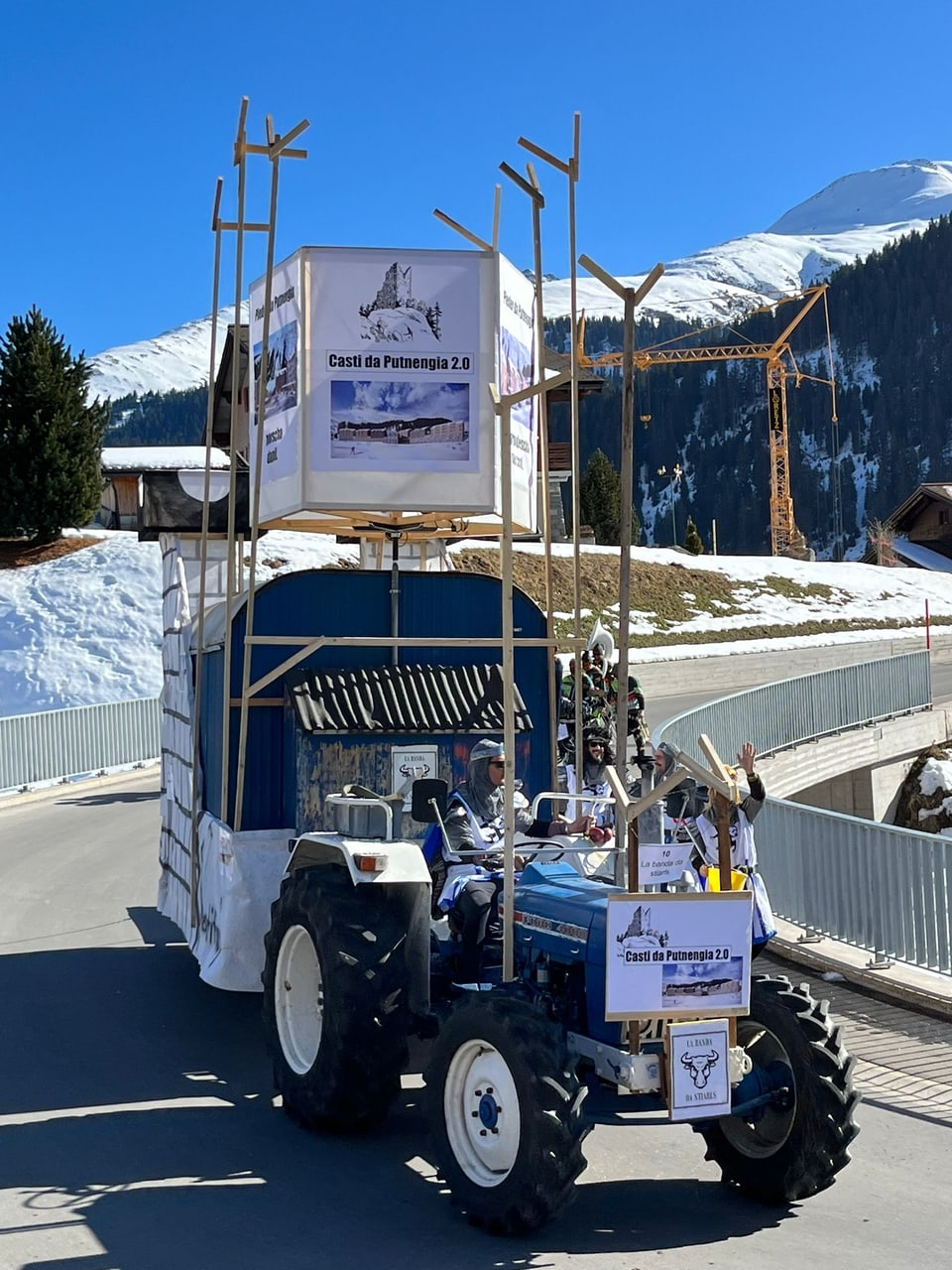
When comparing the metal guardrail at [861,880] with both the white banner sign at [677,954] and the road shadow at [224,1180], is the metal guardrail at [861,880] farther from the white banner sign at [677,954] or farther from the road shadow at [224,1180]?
the white banner sign at [677,954]

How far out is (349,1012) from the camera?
6785mm

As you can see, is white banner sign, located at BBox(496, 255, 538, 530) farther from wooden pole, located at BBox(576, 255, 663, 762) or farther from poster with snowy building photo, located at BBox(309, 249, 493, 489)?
wooden pole, located at BBox(576, 255, 663, 762)

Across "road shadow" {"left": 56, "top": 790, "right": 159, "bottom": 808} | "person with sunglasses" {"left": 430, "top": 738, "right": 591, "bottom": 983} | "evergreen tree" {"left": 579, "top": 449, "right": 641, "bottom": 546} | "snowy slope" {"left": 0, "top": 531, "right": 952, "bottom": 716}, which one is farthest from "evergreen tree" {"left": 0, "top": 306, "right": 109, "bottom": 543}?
"person with sunglasses" {"left": 430, "top": 738, "right": 591, "bottom": 983}

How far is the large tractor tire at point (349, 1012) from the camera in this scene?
22.3 ft

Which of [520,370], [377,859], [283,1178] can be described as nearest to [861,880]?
[520,370]

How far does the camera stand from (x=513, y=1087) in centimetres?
561

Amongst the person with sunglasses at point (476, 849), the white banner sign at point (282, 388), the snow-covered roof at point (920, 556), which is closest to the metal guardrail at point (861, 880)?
the person with sunglasses at point (476, 849)

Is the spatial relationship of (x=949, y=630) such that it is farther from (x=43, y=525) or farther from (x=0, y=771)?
(x=0, y=771)

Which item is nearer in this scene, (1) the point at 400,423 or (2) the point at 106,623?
(1) the point at 400,423

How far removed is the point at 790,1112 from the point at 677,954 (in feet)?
3.01

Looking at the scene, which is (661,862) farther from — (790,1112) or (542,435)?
(542,435)

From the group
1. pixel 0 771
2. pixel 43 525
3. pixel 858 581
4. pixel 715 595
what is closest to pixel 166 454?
pixel 43 525

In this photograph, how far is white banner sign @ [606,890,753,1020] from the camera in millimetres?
5547

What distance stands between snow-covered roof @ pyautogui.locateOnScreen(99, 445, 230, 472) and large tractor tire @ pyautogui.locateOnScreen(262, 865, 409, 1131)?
43.2 m
